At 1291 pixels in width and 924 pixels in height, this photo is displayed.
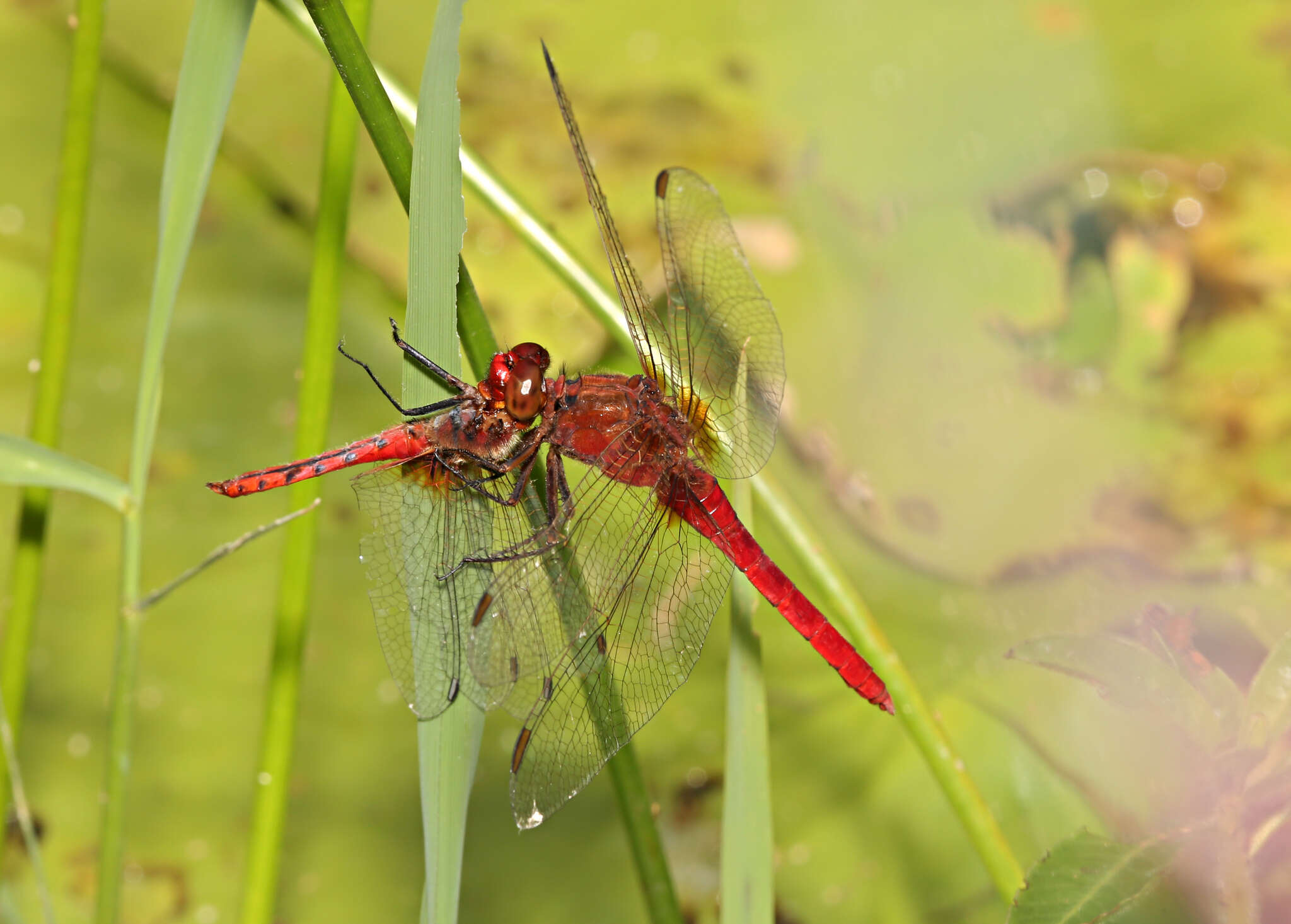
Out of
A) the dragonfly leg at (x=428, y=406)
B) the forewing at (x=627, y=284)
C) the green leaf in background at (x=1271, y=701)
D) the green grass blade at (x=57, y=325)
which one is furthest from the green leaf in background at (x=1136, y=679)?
the green grass blade at (x=57, y=325)

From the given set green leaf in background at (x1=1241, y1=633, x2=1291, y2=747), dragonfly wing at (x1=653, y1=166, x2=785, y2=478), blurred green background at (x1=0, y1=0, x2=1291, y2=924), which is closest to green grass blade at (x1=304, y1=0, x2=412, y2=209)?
dragonfly wing at (x1=653, y1=166, x2=785, y2=478)

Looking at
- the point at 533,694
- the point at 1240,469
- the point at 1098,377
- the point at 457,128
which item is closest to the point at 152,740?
the point at 533,694

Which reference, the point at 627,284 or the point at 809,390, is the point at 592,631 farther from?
the point at 809,390

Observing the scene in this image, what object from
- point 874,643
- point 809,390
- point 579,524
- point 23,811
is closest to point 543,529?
point 579,524

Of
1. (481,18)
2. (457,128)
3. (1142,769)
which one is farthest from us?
(481,18)

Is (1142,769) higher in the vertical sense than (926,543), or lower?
lower

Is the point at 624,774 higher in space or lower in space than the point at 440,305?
lower

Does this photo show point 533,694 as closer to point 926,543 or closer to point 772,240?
point 926,543

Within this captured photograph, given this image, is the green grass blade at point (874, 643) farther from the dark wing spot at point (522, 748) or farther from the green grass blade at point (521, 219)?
the dark wing spot at point (522, 748)
